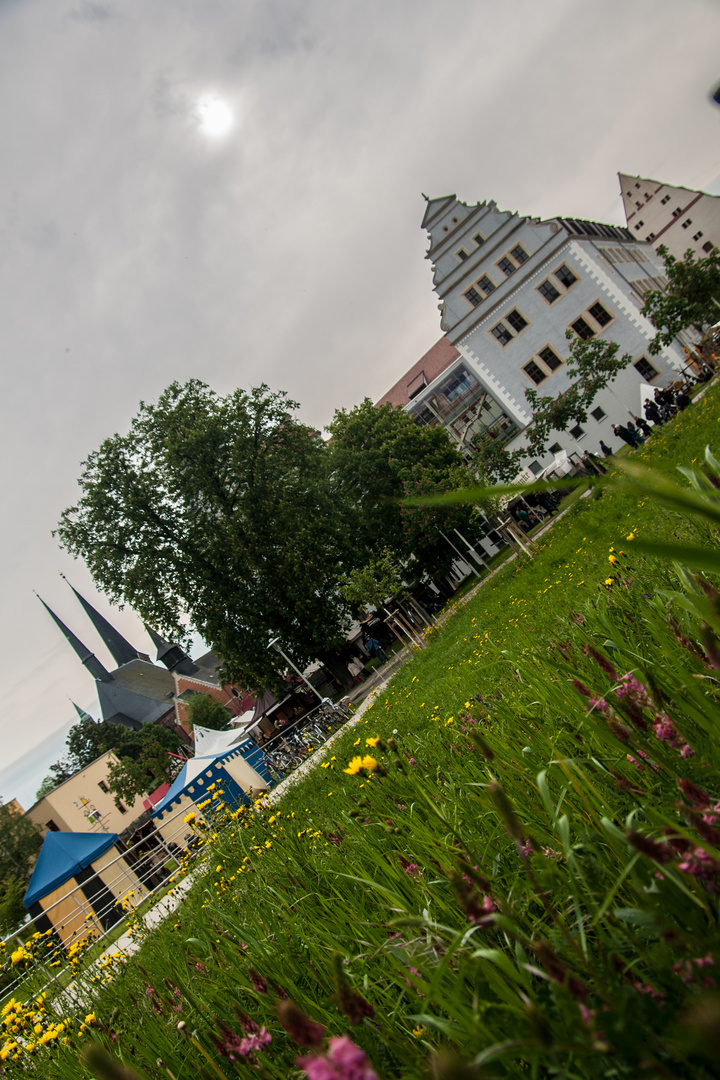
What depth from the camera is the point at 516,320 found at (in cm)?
3631

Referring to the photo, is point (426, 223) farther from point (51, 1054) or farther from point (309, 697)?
point (51, 1054)

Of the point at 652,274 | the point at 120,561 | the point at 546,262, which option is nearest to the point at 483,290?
the point at 546,262

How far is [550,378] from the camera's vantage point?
3591 centimetres

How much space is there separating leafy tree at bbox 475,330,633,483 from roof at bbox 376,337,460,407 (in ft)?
44.1

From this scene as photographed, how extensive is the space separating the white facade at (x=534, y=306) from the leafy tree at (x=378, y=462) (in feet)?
23.4

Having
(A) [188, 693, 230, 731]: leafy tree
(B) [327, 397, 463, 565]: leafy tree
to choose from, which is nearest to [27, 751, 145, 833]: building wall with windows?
(A) [188, 693, 230, 731]: leafy tree

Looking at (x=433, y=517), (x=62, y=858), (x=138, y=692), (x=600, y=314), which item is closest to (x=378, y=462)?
(x=433, y=517)

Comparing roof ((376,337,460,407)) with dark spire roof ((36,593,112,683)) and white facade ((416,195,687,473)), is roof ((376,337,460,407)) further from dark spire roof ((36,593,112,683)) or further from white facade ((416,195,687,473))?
dark spire roof ((36,593,112,683))

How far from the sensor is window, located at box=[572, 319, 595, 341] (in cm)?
3497

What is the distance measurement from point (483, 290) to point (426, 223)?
6378 mm

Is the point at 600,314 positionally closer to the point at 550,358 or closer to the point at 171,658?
the point at 550,358

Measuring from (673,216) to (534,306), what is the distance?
1699 inches

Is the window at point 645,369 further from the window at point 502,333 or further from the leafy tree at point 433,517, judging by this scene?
the leafy tree at point 433,517

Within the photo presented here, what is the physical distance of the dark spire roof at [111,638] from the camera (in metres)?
72.6
